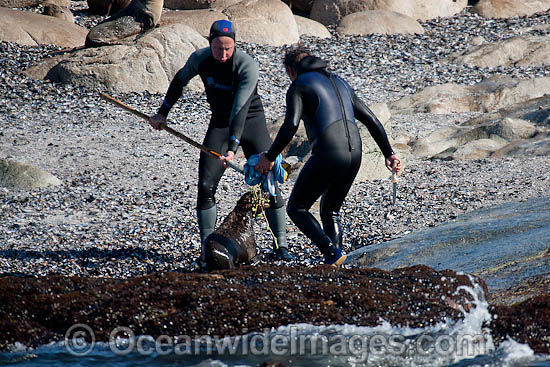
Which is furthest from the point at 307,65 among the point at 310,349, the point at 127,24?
the point at 127,24

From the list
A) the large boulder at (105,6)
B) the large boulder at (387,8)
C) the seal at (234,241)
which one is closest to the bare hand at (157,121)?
the seal at (234,241)

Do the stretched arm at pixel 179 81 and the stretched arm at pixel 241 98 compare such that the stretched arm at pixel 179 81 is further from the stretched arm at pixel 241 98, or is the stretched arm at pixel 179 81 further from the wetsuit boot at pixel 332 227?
the wetsuit boot at pixel 332 227

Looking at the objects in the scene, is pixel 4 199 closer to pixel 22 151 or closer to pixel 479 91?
pixel 22 151

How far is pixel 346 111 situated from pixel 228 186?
4108 millimetres

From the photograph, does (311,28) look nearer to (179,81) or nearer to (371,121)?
(179,81)

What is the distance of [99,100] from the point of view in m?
14.1

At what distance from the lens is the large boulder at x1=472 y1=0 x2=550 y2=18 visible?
A: 22.3m

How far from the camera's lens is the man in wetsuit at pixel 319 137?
573 centimetres

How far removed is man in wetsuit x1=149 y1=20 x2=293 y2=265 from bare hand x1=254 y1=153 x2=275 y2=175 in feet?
1.15

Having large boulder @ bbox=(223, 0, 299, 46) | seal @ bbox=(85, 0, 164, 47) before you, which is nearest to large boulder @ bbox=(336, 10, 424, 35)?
large boulder @ bbox=(223, 0, 299, 46)

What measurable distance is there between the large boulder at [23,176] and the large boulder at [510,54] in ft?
38.0

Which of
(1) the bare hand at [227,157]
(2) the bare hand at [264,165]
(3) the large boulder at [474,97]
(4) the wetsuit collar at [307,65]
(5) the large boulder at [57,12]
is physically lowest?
(5) the large boulder at [57,12]

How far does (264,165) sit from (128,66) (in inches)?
374

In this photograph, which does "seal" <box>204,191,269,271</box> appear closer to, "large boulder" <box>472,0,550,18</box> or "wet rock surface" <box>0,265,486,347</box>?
"wet rock surface" <box>0,265,486,347</box>
